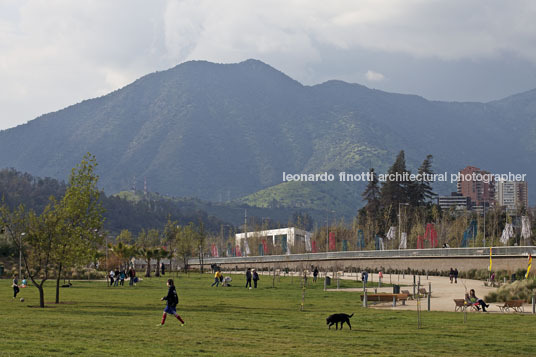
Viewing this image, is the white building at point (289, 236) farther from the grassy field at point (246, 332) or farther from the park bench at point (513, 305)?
the grassy field at point (246, 332)

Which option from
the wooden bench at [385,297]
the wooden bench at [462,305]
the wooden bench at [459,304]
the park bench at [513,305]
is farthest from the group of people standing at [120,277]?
the park bench at [513,305]

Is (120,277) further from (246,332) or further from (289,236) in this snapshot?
(289,236)

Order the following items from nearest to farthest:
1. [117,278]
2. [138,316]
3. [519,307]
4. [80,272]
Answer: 1. [138,316]
2. [519,307]
3. [117,278]
4. [80,272]

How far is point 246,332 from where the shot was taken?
79.7 feet

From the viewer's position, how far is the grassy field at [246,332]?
19688 millimetres

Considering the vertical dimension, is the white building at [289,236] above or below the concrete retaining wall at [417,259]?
above

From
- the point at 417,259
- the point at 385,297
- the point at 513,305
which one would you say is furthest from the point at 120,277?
the point at 417,259

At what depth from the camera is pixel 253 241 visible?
153 m

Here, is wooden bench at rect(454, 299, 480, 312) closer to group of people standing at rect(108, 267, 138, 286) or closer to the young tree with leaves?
the young tree with leaves

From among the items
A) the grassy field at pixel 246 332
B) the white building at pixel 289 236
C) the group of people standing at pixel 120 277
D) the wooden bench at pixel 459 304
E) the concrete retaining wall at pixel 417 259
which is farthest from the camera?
the white building at pixel 289 236

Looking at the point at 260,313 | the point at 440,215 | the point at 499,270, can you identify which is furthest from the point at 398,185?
the point at 260,313

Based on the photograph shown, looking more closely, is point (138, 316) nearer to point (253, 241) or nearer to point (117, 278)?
point (117, 278)

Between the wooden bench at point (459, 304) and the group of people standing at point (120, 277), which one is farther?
the group of people standing at point (120, 277)

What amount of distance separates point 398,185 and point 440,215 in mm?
9469
